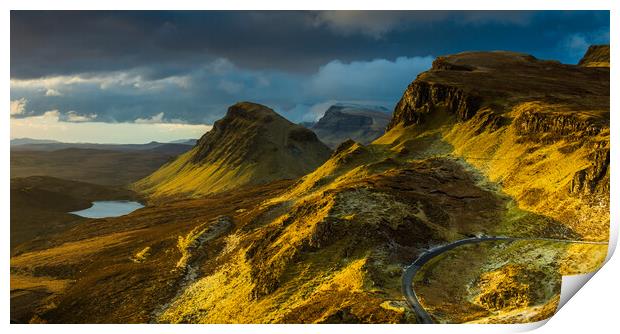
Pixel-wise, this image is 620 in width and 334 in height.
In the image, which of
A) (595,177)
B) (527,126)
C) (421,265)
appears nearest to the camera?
(421,265)

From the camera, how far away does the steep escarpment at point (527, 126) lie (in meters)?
69.9

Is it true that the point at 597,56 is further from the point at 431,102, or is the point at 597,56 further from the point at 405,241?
the point at 405,241

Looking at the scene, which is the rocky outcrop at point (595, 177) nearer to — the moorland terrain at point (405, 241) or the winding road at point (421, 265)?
the moorland terrain at point (405, 241)

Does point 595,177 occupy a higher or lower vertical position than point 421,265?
higher

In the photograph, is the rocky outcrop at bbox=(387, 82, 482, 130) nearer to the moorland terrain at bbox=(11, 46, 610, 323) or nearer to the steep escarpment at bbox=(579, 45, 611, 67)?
the moorland terrain at bbox=(11, 46, 610, 323)

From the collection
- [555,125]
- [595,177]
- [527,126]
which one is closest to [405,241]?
[595,177]

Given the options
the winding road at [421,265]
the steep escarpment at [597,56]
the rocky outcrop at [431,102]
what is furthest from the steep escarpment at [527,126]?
the steep escarpment at [597,56]

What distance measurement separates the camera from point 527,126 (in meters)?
96.8

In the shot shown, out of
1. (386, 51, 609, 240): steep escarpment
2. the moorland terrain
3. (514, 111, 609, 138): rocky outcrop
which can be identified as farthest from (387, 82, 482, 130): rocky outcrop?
(514, 111, 609, 138): rocky outcrop

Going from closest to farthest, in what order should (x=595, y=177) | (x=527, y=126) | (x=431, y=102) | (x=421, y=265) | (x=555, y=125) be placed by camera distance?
(x=421, y=265), (x=595, y=177), (x=555, y=125), (x=527, y=126), (x=431, y=102)

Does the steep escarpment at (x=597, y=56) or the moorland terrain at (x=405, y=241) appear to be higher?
the steep escarpment at (x=597, y=56)

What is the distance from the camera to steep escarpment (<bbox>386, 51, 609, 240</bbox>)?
6988 centimetres
